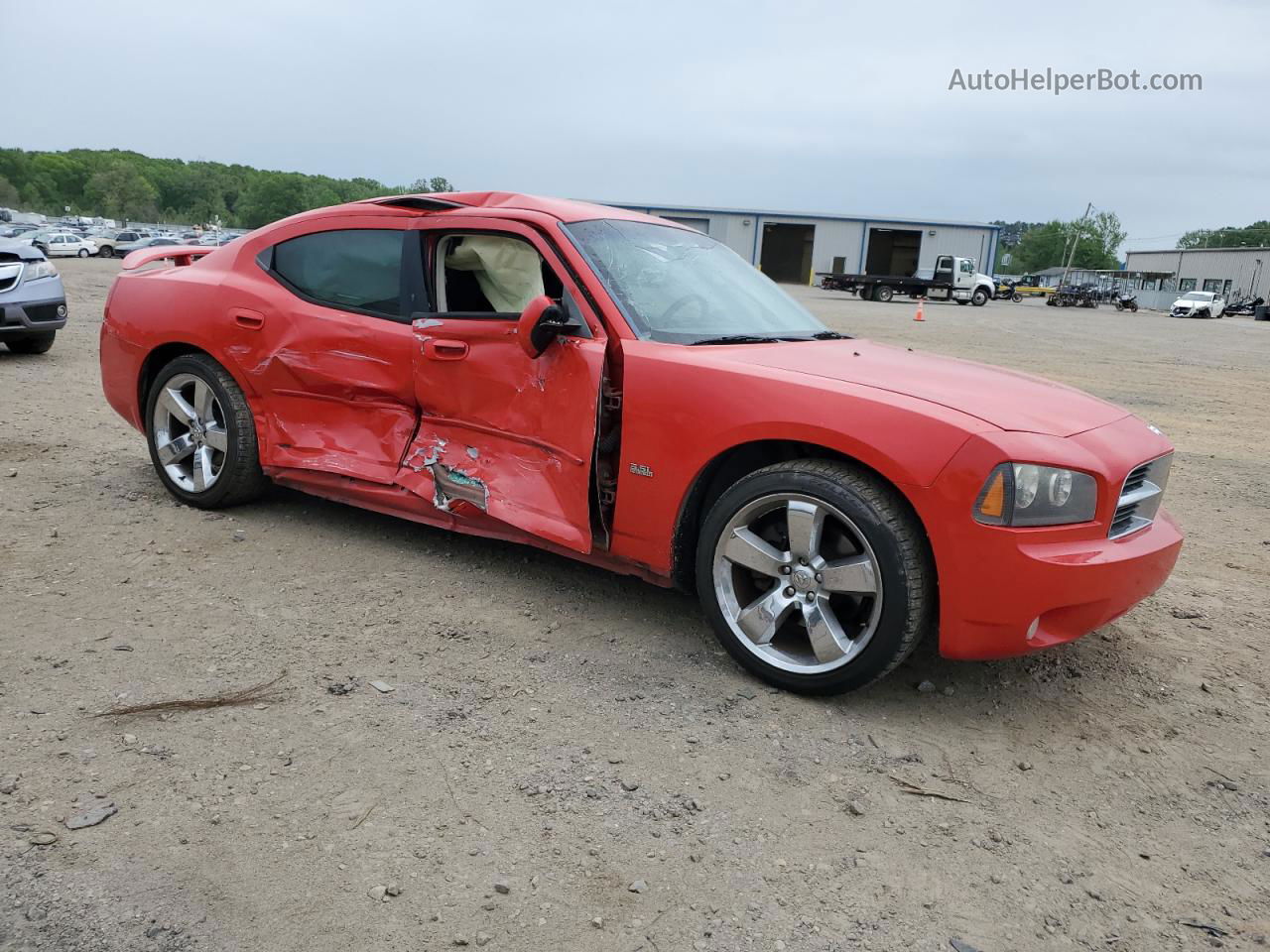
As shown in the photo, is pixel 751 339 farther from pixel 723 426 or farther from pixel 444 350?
pixel 444 350

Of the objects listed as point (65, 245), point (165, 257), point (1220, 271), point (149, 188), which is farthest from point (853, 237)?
point (149, 188)

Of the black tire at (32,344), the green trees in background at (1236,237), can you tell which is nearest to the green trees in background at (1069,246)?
the green trees in background at (1236,237)

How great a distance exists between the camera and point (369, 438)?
426 centimetres

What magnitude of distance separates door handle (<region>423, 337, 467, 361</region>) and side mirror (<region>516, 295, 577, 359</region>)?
427 millimetres

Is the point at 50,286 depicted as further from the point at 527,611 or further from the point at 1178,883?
the point at 1178,883

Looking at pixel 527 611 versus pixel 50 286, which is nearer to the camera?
pixel 527 611

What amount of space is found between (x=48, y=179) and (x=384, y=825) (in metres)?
163

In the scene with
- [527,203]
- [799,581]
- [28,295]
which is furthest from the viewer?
[28,295]

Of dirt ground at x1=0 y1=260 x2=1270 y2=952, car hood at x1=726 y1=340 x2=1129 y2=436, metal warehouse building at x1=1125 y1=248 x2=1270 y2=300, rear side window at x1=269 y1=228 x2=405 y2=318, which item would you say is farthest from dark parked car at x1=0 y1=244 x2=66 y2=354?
metal warehouse building at x1=1125 y1=248 x2=1270 y2=300

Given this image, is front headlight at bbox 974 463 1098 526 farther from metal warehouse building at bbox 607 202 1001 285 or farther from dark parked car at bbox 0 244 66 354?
metal warehouse building at bbox 607 202 1001 285

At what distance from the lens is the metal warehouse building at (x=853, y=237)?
61188 mm

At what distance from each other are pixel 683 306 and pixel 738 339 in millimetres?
269

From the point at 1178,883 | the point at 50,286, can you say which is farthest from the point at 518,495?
the point at 50,286

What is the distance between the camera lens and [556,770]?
2.69 metres
